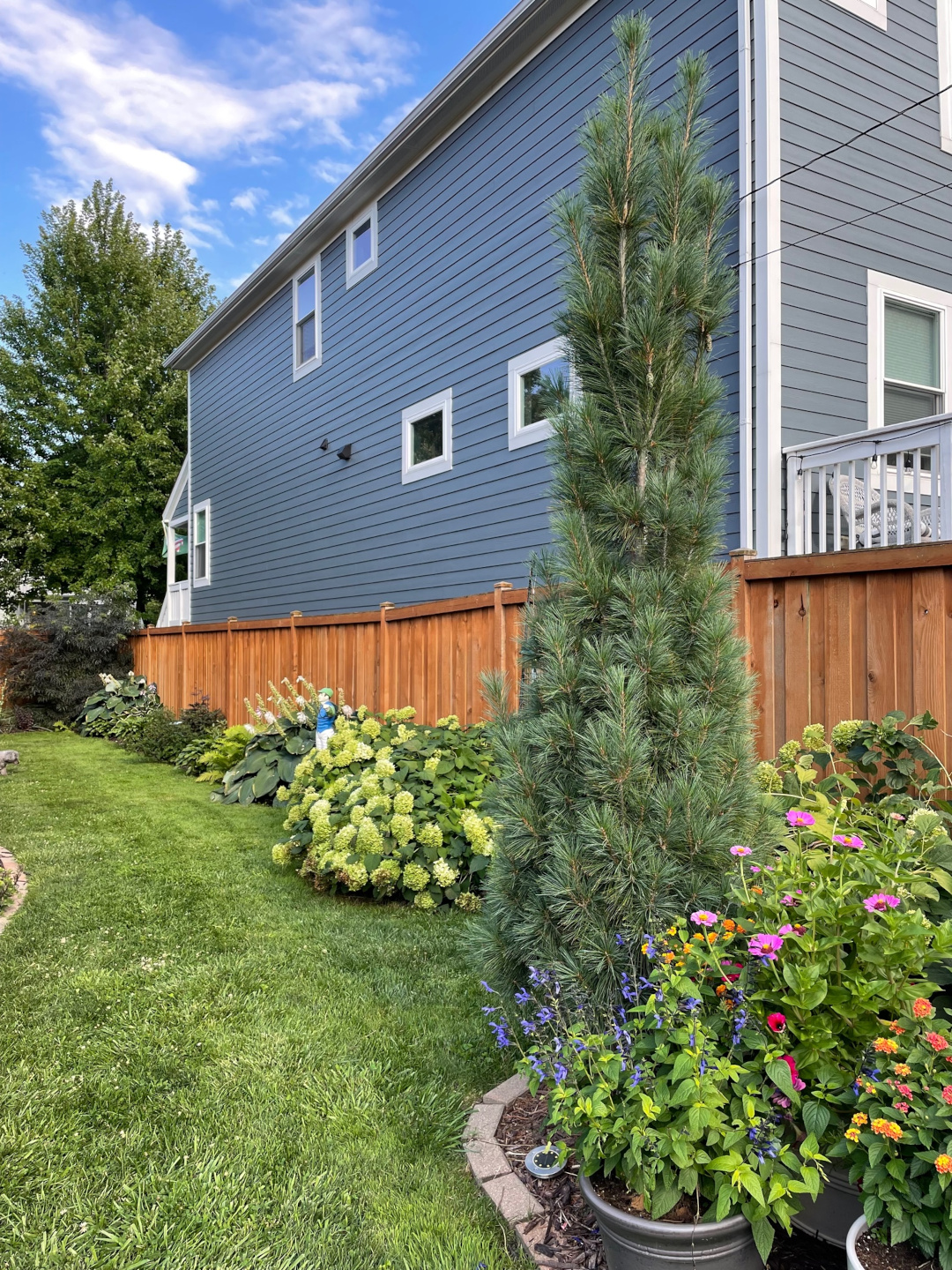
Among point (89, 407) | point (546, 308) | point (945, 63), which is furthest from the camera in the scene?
point (89, 407)

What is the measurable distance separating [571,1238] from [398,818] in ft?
8.64

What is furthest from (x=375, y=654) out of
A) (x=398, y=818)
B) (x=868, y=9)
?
(x=868, y=9)

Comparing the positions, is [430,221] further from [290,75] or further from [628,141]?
[628,141]

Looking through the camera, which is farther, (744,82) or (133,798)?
(133,798)

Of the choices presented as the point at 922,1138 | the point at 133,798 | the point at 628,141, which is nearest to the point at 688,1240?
the point at 922,1138

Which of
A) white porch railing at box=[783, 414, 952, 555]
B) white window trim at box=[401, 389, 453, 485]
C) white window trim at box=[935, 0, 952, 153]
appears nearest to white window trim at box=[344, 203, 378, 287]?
white window trim at box=[401, 389, 453, 485]

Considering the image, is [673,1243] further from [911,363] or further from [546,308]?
[546,308]

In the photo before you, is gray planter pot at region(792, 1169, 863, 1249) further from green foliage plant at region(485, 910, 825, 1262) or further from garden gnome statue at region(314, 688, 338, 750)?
garden gnome statue at region(314, 688, 338, 750)

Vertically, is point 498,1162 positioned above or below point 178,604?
below

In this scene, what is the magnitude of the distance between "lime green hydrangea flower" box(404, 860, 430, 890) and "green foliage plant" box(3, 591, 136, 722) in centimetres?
→ 1142

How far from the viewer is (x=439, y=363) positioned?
8578 millimetres

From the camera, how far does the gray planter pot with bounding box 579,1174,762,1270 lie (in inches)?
62.5

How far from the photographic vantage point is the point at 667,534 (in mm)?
2340

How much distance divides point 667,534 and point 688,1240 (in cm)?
167
